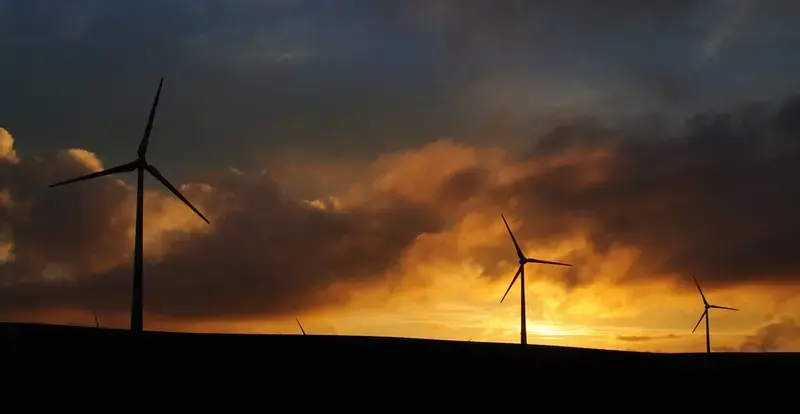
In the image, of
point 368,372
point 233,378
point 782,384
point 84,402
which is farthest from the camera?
point 782,384

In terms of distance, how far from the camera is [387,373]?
102500 mm

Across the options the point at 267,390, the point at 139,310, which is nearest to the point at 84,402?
the point at 267,390

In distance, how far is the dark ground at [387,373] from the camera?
8538 centimetres

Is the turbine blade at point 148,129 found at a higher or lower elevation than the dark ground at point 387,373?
higher

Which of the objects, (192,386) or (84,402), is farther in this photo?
(192,386)

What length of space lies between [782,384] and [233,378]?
75679 millimetres

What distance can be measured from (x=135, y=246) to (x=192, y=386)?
71.6ft

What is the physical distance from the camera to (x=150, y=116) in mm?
109438

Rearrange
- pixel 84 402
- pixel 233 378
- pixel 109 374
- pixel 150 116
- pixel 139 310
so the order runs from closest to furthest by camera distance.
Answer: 1. pixel 84 402
2. pixel 109 374
3. pixel 233 378
4. pixel 139 310
5. pixel 150 116

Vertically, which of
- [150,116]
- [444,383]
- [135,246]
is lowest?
[444,383]

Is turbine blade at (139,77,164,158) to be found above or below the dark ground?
above

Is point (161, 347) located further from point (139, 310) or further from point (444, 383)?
point (444, 383)

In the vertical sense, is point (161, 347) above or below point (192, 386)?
above

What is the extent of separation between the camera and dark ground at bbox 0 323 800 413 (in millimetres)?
85375
